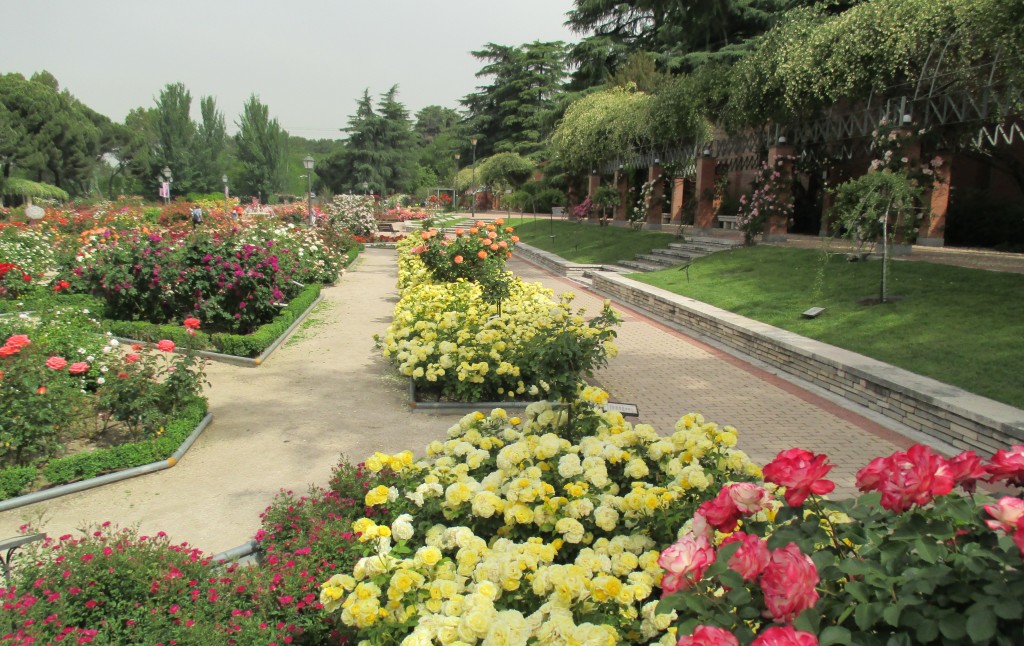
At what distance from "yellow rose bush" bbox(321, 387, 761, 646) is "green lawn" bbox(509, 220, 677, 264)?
17.2m

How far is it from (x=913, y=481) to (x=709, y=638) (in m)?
0.61

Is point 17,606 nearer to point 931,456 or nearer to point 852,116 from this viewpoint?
point 931,456

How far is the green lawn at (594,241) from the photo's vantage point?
A: 2078 cm

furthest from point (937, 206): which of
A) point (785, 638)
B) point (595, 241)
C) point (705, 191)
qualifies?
point (785, 638)

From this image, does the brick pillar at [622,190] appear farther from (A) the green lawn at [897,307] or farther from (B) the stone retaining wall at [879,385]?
(B) the stone retaining wall at [879,385]

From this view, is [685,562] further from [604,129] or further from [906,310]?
[604,129]

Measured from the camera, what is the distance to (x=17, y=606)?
2.72 meters

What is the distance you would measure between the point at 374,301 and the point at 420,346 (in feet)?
23.2

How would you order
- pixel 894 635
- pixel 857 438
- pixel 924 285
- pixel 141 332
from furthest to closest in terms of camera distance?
pixel 924 285 → pixel 141 332 → pixel 857 438 → pixel 894 635

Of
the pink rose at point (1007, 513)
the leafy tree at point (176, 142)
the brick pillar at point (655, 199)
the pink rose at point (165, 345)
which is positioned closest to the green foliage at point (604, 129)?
the brick pillar at point (655, 199)

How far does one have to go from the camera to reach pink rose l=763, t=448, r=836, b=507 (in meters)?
1.60

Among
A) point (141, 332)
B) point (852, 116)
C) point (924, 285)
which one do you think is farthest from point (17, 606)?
point (852, 116)

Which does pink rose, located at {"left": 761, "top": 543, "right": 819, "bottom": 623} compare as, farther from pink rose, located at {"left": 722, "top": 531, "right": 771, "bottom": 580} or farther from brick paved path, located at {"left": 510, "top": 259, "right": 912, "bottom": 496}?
brick paved path, located at {"left": 510, "top": 259, "right": 912, "bottom": 496}

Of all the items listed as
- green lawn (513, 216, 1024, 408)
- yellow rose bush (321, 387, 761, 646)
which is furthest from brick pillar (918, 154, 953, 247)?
yellow rose bush (321, 387, 761, 646)
